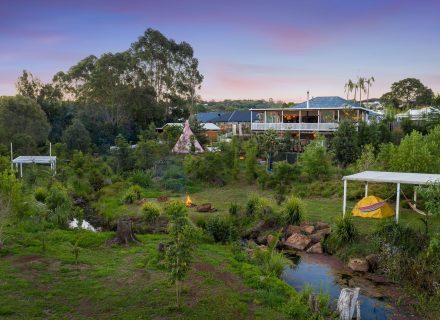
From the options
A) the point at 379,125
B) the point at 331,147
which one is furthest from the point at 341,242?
the point at 379,125

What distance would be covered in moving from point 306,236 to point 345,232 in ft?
4.88

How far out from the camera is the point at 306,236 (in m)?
14.7

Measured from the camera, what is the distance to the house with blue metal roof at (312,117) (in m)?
33.8

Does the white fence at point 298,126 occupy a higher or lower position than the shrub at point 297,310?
higher

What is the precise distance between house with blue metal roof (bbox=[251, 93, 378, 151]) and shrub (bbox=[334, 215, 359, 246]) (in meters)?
18.9

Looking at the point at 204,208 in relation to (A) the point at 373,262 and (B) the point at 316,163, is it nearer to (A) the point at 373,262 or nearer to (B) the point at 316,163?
(B) the point at 316,163

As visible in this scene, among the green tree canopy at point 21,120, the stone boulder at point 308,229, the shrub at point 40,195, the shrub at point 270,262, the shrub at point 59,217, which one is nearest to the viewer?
the shrub at point 270,262

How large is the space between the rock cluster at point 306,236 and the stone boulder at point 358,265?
1.66 metres

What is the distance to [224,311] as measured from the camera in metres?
8.50

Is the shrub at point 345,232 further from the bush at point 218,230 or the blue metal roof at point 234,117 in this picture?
the blue metal roof at point 234,117

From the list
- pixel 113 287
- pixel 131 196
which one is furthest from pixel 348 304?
pixel 131 196

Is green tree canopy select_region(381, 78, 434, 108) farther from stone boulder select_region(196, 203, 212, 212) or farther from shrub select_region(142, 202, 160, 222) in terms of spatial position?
shrub select_region(142, 202, 160, 222)

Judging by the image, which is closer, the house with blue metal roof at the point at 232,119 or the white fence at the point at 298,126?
the white fence at the point at 298,126

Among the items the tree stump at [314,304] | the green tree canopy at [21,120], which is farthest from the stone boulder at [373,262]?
the green tree canopy at [21,120]
